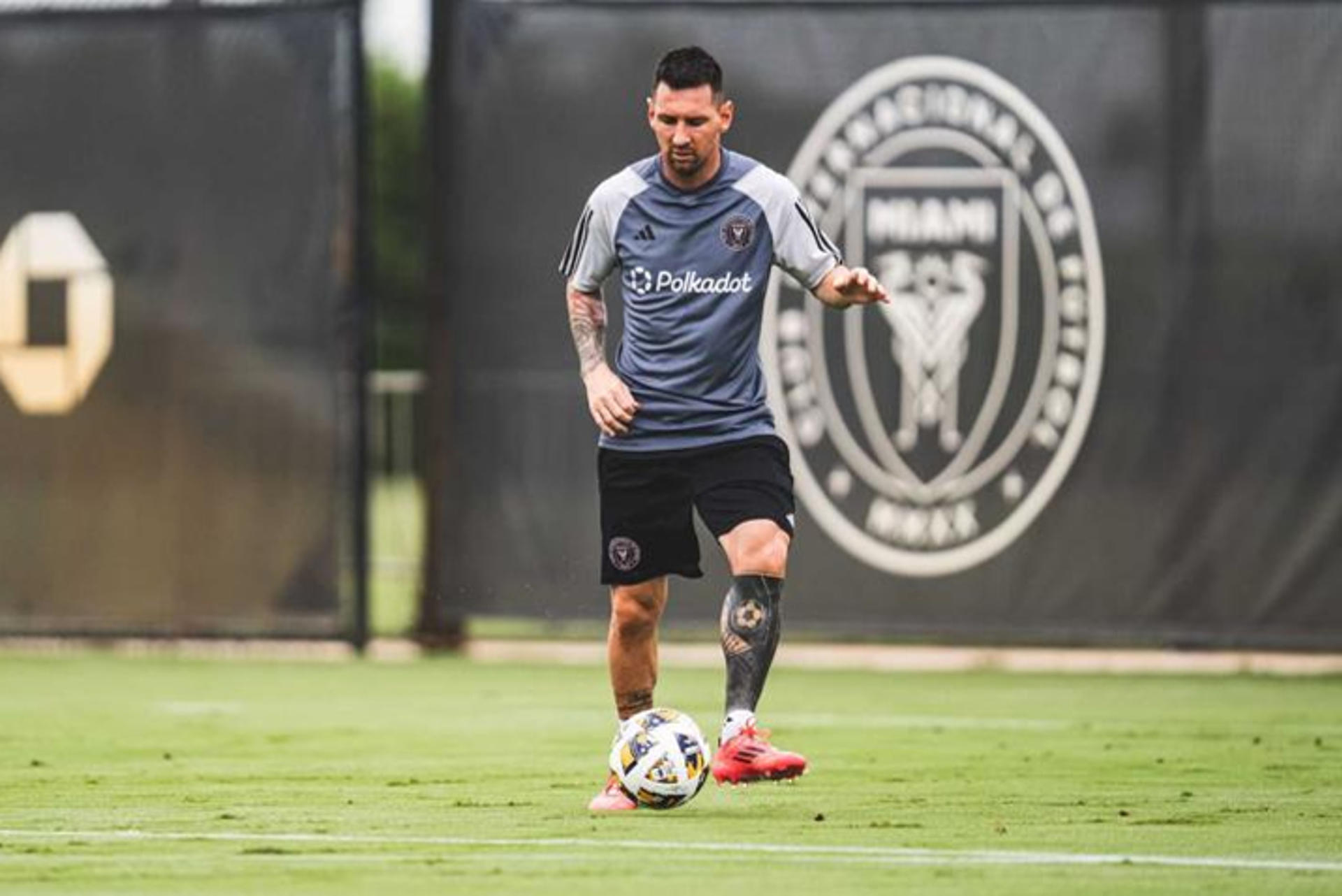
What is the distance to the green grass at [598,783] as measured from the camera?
759cm

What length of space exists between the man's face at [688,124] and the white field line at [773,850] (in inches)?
85.3

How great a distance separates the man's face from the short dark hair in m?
0.02

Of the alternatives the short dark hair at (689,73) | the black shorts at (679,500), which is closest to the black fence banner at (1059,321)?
the black shorts at (679,500)

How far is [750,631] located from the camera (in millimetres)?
9281

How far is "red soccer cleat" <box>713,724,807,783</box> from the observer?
8.97m

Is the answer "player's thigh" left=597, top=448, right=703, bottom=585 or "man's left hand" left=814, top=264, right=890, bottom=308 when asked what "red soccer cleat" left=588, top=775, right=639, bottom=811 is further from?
"man's left hand" left=814, top=264, right=890, bottom=308

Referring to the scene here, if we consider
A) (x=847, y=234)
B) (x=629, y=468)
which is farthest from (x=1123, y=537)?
(x=629, y=468)

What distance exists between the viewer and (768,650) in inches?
367

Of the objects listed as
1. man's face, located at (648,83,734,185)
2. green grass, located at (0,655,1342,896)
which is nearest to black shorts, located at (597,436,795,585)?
green grass, located at (0,655,1342,896)

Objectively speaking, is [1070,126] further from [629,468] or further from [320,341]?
[629,468]

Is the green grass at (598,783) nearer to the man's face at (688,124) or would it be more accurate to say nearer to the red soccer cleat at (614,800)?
the red soccer cleat at (614,800)

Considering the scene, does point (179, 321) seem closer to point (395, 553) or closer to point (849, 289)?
point (395, 553)

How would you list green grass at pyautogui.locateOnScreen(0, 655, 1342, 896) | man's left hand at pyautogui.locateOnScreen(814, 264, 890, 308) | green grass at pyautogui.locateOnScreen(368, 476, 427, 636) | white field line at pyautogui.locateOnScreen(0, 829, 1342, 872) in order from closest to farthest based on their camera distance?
1. green grass at pyautogui.locateOnScreen(0, 655, 1342, 896)
2. white field line at pyautogui.locateOnScreen(0, 829, 1342, 872)
3. man's left hand at pyautogui.locateOnScreen(814, 264, 890, 308)
4. green grass at pyautogui.locateOnScreen(368, 476, 427, 636)

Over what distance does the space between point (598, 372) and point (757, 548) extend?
0.73 meters
